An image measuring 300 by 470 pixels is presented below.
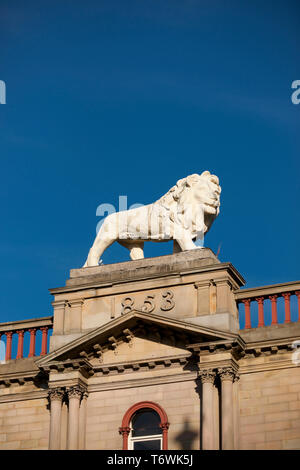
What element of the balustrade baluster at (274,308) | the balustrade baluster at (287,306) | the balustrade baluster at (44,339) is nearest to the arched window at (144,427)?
the balustrade baluster at (44,339)


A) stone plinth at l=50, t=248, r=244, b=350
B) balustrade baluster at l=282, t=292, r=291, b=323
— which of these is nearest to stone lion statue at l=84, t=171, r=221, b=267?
stone plinth at l=50, t=248, r=244, b=350

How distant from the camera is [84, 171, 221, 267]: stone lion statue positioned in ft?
130

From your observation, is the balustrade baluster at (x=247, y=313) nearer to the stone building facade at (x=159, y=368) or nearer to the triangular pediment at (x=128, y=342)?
the stone building facade at (x=159, y=368)

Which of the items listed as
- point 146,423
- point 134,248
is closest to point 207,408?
point 146,423

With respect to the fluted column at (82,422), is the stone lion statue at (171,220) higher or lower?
higher

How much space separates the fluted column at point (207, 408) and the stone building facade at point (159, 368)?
29 mm

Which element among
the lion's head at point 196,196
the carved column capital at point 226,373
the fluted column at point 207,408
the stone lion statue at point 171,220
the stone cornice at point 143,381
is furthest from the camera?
the lion's head at point 196,196

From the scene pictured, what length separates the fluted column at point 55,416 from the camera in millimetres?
37531

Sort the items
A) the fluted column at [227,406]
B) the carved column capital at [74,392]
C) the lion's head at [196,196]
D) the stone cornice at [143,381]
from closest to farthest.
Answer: the fluted column at [227,406], the stone cornice at [143,381], the carved column capital at [74,392], the lion's head at [196,196]

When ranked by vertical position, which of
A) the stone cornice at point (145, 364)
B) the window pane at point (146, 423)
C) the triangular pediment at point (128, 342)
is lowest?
the window pane at point (146, 423)

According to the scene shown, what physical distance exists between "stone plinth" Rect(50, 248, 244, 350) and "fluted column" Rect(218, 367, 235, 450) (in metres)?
1.42

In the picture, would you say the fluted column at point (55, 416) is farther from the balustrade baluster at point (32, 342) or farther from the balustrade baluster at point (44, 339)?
the balustrade baluster at point (32, 342)

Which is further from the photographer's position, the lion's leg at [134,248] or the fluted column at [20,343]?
the lion's leg at [134,248]

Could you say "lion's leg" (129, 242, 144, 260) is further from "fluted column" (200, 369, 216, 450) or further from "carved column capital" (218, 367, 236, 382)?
"carved column capital" (218, 367, 236, 382)
